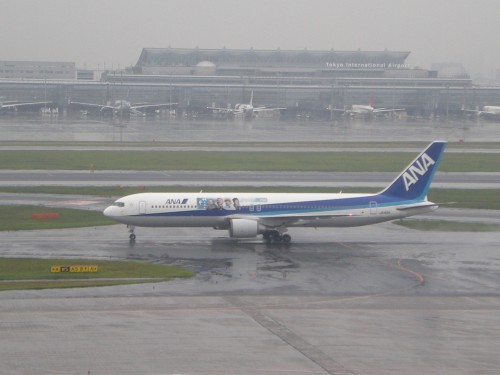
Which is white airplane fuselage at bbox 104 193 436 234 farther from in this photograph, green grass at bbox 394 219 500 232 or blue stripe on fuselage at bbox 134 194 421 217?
green grass at bbox 394 219 500 232

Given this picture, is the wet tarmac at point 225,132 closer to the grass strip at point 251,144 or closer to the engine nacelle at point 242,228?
the grass strip at point 251,144

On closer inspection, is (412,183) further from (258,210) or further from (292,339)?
(292,339)

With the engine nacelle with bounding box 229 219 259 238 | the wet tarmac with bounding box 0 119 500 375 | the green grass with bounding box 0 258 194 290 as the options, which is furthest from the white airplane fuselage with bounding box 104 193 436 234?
the green grass with bounding box 0 258 194 290

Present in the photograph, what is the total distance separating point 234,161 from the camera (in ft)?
346

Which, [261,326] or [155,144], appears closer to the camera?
[261,326]

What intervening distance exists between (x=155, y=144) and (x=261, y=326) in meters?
97.6

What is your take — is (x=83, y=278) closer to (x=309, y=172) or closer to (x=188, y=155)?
(x=309, y=172)

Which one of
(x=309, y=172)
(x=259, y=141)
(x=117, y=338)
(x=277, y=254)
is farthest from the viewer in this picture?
(x=259, y=141)

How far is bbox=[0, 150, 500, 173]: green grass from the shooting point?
98.9 meters

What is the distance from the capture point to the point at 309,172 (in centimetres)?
9512

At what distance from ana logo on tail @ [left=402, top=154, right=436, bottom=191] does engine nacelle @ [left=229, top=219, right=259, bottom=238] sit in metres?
11.3

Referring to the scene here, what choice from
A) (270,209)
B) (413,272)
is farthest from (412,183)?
→ (413,272)

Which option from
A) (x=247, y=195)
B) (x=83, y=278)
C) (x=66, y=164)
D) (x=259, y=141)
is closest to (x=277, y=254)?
(x=247, y=195)

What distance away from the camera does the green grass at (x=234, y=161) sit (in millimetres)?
98938
